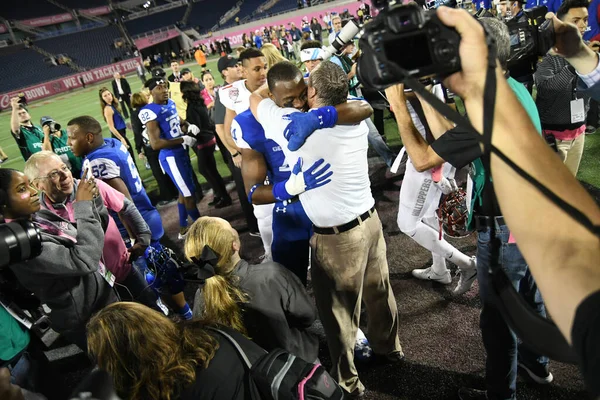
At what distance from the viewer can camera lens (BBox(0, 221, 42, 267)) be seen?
1776 millimetres

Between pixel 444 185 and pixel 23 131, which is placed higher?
pixel 23 131

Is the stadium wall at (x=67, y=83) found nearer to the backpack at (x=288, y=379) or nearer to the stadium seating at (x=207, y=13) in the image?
the stadium seating at (x=207, y=13)

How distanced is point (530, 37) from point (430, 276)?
2.24m

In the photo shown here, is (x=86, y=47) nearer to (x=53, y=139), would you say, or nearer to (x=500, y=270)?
(x=53, y=139)

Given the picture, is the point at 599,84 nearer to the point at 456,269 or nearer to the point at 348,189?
the point at 348,189

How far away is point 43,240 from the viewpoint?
7.09 feet

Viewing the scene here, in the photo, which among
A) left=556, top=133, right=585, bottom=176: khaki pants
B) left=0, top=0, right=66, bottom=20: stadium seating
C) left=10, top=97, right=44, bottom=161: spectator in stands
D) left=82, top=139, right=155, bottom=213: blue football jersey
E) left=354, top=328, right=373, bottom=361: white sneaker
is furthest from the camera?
left=0, top=0, right=66, bottom=20: stadium seating

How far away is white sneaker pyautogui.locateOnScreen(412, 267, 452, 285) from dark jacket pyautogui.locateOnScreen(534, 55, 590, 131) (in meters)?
1.78

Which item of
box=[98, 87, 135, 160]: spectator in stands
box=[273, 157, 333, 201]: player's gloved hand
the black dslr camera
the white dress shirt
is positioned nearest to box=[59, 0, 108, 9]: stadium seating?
box=[98, 87, 135, 160]: spectator in stands

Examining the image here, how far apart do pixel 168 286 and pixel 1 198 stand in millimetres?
1224

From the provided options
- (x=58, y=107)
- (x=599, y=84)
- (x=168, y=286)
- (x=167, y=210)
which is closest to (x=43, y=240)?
(x=168, y=286)

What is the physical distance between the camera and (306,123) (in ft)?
6.23

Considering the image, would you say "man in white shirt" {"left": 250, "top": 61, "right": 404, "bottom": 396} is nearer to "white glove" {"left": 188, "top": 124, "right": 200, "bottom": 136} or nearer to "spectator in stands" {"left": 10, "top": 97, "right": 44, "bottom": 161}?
"white glove" {"left": 188, "top": 124, "right": 200, "bottom": 136}

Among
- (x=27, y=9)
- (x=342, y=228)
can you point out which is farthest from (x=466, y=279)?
(x=27, y=9)
